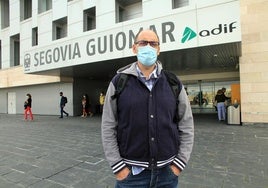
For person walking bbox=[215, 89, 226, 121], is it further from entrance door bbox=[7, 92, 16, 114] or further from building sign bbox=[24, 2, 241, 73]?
entrance door bbox=[7, 92, 16, 114]

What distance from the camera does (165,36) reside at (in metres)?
8.80

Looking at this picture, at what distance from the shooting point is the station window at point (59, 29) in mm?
17844

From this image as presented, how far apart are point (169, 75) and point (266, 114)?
31.0 feet

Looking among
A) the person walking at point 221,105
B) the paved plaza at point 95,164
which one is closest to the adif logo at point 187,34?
the paved plaza at point 95,164

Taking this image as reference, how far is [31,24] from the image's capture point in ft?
64.2

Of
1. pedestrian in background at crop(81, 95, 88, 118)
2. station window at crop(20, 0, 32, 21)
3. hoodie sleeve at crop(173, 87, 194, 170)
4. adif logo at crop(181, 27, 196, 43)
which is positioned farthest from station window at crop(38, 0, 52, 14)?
hoodie sleeve at crop(173, 87, 194, 170)

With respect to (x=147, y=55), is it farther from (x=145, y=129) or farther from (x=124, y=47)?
(x=124, y=47)

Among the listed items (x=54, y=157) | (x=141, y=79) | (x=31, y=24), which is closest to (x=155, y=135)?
(x=141, y=79)

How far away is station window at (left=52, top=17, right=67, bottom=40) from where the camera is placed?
17.8 meters

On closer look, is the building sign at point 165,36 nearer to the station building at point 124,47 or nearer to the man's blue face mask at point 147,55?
the station building at point 124,47

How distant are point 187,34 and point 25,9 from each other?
61.7 feet

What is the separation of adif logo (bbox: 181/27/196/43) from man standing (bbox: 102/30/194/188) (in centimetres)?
687

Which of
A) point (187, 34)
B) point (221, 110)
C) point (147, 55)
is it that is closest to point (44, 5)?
point (187, 34)

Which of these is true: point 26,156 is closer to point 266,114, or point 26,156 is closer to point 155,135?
point 155,135
